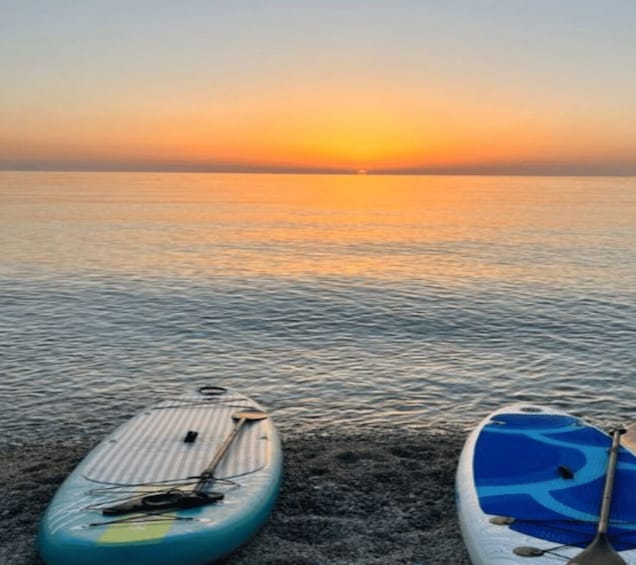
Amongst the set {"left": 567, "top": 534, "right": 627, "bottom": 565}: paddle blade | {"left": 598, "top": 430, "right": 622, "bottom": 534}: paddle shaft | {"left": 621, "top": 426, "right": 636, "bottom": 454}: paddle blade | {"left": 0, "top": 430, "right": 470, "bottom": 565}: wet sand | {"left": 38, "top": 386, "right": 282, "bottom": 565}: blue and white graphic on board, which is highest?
{"left": 598, "top": 430, "right": 622, "bottom": 534}: paddle shaft

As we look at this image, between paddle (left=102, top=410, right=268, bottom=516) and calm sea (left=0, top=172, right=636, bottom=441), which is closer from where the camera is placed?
paddle (left=102, top=410, right=268, bottom=516)

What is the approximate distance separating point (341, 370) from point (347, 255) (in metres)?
29.6

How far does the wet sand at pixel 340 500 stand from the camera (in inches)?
387

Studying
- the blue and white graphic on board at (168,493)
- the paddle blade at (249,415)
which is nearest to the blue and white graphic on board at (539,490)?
the blue and white graphic on board at (168,493)

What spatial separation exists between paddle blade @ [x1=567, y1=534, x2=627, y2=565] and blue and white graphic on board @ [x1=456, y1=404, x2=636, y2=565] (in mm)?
148

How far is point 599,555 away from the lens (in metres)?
8.01

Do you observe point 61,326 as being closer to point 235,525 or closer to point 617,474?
point 235,525

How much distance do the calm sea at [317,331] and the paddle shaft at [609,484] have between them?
5.17m

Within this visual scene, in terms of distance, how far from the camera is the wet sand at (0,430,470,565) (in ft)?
32.3

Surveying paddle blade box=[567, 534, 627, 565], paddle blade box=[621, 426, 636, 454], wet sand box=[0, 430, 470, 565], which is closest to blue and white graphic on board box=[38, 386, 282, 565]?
wet sand box=[0, 430, 470, 565]

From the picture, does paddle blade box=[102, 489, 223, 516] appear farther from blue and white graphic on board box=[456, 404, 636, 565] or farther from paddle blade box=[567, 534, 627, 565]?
paddle blade box=[567, 534, 627, 565]

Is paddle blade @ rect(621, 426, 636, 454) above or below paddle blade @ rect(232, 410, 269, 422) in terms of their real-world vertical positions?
above

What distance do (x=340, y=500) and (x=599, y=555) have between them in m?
4.66

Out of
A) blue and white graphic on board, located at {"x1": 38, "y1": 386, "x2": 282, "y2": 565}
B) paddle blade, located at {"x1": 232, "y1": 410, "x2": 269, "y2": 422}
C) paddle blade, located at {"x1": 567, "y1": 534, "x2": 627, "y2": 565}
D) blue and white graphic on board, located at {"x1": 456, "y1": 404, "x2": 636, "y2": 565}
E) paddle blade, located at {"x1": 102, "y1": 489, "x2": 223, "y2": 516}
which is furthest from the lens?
paddle blade, located at {"x1": 232, "y1": 410, "x2": 269, "y2": 422}
